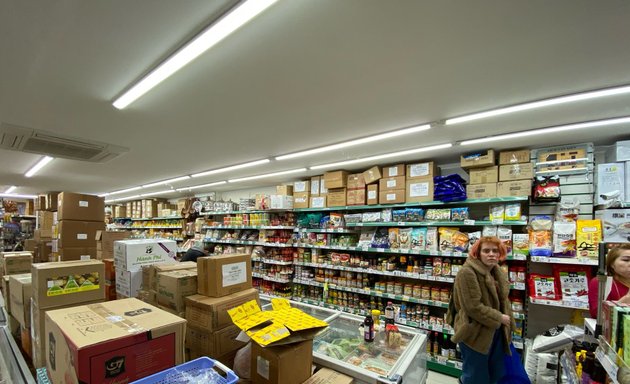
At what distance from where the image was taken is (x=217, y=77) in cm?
198

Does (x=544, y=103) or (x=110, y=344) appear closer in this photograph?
(x=110, y=344)

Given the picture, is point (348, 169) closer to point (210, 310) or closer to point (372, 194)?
point (372, 194)

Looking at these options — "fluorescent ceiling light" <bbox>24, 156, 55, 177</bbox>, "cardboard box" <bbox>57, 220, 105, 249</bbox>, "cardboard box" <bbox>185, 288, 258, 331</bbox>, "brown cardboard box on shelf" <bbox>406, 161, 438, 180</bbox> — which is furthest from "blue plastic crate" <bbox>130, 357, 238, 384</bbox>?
"fluorescent ceiling light" <bbox>24, 156, 55, 177</bbox>

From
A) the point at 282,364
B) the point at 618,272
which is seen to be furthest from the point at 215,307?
the point at 618,272

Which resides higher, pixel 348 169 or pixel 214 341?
pixel 348 169

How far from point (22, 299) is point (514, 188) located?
4.82m

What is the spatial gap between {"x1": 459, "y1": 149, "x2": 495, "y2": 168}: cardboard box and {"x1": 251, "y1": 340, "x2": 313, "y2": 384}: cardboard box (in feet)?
10.4

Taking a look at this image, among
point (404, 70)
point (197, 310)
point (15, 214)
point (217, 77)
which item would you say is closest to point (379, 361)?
point (197, 310)

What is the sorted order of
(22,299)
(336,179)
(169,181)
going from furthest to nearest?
(169,181)
(336,179)
(22,299)

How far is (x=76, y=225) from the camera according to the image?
4578 mm

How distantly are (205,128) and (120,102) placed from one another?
2.79 ft

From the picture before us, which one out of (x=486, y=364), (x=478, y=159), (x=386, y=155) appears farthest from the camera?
(x=386, y=155)

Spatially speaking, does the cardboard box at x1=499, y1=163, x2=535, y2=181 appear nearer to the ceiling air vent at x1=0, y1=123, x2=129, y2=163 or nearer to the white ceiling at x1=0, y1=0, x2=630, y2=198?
the white ceiling at x1=0, y1=0, x2=630, y2=198

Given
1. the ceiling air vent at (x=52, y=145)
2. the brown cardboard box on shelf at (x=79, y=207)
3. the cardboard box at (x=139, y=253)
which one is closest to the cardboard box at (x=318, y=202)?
the cardboard box at (x=139, y=253)
